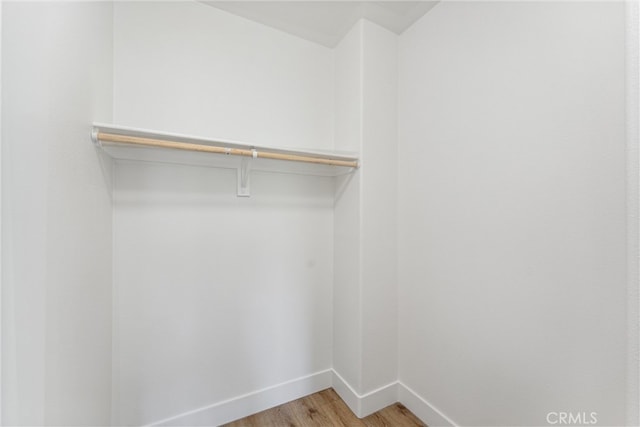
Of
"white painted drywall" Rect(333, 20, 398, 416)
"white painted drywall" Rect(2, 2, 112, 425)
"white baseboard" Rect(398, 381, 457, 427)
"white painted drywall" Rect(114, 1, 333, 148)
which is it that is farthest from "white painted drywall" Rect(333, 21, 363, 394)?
"white painted drywall" Rect(2, 2, 112, 425)

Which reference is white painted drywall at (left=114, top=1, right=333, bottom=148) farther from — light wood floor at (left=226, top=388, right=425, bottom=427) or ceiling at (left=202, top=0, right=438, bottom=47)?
light wood floor at (left=226, top=388, right=425, bottom=427)

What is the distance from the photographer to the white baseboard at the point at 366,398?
148cm

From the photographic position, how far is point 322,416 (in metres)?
1.48

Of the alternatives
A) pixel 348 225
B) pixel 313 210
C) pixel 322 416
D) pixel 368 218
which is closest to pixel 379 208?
pixel 368 218

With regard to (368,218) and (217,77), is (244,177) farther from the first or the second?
(368,218)

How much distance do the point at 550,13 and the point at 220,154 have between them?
1.48 meters

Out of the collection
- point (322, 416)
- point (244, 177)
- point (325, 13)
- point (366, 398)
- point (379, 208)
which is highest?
point (325, 13)

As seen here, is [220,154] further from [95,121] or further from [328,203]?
[328,203]

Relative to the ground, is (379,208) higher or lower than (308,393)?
higher

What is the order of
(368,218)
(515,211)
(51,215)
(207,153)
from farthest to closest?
(368,218) < (207,153) < (515,211) < (51,215)

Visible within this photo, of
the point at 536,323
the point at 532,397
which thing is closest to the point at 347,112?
the point at 536,323

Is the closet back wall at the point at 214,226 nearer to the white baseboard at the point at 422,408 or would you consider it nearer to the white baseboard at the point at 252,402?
the white baseboard at the point at 252,402

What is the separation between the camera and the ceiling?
1423 mm

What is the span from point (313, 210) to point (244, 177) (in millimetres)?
524
